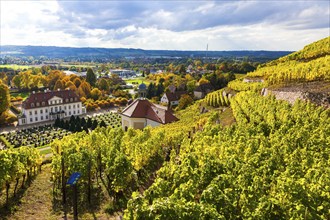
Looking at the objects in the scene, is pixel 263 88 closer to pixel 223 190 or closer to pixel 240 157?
pixel 240 157

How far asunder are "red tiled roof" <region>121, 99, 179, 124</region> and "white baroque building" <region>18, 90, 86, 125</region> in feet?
75.8

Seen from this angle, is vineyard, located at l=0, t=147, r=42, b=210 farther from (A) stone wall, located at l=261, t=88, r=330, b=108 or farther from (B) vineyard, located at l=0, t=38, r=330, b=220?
(A) stone wall, located at l=261, t=88, r=330, b=108

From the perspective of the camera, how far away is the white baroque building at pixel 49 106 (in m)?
61.4

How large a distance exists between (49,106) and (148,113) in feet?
91.6

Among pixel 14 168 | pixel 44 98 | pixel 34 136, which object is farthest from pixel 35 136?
pixel 14 168

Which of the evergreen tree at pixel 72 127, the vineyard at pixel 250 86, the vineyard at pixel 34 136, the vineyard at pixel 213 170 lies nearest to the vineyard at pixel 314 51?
the vineyard at pixel 250 86

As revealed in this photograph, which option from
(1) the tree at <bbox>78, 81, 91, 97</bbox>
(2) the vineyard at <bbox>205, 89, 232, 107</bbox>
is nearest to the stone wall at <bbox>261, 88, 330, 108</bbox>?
(2) the vineyard at <bbox>205, 89, 232, 107</bbox>

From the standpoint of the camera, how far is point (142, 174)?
85.7 ft

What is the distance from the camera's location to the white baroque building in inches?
2419

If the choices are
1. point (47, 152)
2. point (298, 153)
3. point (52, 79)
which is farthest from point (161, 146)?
point (52, 79)

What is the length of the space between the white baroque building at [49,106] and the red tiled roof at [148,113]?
2309 centimetres

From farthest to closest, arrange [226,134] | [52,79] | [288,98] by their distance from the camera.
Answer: [52,79], [288,98], [226,134]

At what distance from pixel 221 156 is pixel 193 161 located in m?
2.29

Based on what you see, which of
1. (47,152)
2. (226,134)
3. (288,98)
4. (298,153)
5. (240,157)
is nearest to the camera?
(298,153)
